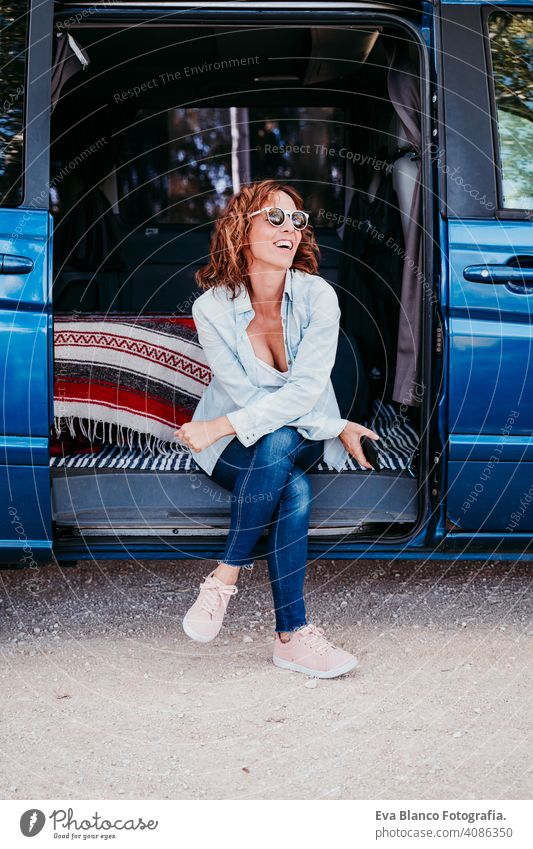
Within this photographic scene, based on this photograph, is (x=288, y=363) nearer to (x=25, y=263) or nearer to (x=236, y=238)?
(x=236, y=238)

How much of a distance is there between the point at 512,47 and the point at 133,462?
1660mm

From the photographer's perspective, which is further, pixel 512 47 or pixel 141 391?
pixel 141 391

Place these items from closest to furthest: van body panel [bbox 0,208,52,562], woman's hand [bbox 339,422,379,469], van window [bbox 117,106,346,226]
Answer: van body panel [bbox 0,208,52,562] < woman's hand [bbox 339,422,379,469] < van window [bbox 117,106,346,226]

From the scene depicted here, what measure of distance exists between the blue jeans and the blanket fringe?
521 millimetres

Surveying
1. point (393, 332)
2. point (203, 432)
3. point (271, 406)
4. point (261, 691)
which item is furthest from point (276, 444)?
point (393, 332)

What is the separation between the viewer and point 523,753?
221 centimetres

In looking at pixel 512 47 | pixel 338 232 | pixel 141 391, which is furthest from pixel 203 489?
A: pixel 338 232

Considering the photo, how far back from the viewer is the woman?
261 cm

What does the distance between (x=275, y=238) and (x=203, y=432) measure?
0.60m

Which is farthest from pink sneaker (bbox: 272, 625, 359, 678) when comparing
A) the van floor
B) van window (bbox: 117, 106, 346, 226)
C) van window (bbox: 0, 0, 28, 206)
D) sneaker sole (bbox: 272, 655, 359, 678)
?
van window (bbox: 117, 106, 346, 226)

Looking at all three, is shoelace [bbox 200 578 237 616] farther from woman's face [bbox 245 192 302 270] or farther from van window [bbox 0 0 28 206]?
van window [bbox 0 0 28 206]

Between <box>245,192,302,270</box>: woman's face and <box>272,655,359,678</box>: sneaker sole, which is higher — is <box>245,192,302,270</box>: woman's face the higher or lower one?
the higher one

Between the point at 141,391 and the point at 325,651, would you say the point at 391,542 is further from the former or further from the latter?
the point at 141,391

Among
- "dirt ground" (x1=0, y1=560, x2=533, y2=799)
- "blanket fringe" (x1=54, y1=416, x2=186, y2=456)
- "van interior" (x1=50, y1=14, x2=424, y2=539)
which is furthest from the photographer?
"van interior" (x1=50, y1=14, x2=424, y2=539)
